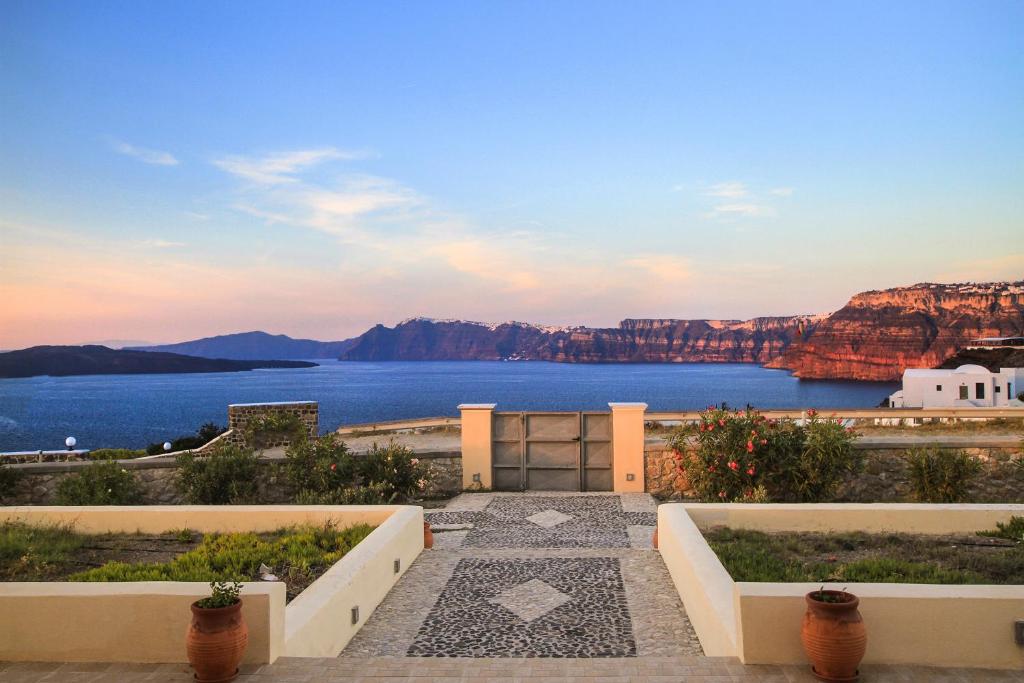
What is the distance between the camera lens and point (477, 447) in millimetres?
13109

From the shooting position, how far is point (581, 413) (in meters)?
13.0

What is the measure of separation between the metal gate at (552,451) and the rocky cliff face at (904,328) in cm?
14311

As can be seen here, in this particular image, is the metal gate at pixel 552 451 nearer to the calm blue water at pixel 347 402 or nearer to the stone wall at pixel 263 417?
the stone wall at pixel 263 417

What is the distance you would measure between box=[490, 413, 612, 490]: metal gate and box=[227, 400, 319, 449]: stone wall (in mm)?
4835

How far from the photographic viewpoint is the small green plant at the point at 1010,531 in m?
7.20

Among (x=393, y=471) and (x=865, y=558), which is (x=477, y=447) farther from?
(x=865, y=558)

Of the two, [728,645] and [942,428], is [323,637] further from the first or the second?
[942,428]

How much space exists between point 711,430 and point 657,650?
669 cm

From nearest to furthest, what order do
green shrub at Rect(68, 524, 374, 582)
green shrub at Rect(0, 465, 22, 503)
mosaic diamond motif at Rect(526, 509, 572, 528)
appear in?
green shrub at Rect(68, 524, 374, 582) → mosaic diamond motif at Rect(526, 509, 572, 528) → green shrub at Rect(0, 465, 22, 503)

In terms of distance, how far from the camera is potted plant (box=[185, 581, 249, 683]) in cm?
381

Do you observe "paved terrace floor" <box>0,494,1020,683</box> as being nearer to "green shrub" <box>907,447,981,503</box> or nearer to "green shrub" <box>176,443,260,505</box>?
"green shrub" <box>176,443,260,505</box>

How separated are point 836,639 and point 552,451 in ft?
30.8

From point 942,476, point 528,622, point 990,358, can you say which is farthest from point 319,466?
point 990,358

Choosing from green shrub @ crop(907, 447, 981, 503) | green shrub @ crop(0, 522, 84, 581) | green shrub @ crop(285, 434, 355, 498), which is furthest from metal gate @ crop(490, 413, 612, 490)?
green shrub @ crop(0, 522, 84, 581)
